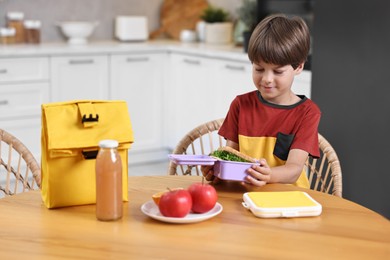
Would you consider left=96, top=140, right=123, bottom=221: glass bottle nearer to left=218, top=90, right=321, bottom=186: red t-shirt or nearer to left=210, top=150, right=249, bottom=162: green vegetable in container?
left=210, top=150, right=249, bottom=162: green vegetable in container

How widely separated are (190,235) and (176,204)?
82 mm

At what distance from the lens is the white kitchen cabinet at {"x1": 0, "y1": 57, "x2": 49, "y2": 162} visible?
14.4 feet

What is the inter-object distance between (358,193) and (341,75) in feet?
1.84

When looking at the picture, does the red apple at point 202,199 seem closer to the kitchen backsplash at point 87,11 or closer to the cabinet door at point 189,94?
the cabinet door at point 189,94

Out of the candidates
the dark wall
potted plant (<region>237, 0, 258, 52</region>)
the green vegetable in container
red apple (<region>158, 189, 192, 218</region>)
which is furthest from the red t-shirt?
potted plant (<region>237, 0, 258, 52</region>)

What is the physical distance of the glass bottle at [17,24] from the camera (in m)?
4.88

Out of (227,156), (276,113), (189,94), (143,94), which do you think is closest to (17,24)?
(143,94)

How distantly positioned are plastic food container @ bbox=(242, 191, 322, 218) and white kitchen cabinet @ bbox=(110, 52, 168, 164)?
3128 mm

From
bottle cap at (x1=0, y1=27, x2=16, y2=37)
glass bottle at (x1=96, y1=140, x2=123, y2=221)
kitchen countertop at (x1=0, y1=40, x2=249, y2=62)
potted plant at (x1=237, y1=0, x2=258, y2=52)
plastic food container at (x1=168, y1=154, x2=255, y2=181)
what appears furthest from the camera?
potted plant at (x1=237, y1=0, x2=258, y2=52)

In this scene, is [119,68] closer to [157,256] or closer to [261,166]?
[261,166]

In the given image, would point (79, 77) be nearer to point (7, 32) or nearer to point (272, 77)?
point (7, 32)

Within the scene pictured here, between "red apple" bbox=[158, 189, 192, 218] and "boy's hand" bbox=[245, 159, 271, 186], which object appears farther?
"boy's hand" bbox=[245, 159, 271, 186]

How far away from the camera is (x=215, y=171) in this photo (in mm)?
1857

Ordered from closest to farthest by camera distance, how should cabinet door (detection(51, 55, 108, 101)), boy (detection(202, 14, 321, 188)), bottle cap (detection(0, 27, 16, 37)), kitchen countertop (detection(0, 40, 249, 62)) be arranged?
boy (detection(202, 14, 321, 188))
kitchen countertop (detection(0, 40, 249, 62))
cabinet door (detection(51, 55, 108, 101))
bottle cap (detection(0, 27, 16, 37))
